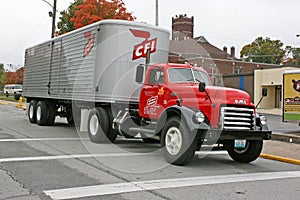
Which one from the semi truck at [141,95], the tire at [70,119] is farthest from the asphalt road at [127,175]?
the tire at [70,119]

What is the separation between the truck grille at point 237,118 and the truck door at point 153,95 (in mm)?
1734

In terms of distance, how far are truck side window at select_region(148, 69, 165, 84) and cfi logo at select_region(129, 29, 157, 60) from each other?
73.8 inches

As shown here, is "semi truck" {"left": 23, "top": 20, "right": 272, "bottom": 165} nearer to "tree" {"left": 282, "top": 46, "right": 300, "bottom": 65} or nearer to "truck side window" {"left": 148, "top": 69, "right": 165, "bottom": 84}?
"truck side window" {"left": 148, "top": 69, "right": 165, "bottom": 84}

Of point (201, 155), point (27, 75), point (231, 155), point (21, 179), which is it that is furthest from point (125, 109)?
point (27, 75)

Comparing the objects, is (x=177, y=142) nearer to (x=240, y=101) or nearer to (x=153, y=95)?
(x=240, y=101)

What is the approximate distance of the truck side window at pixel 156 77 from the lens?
1000 cm

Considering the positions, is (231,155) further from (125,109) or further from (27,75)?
(27,75)

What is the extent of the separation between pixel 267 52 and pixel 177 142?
288ft

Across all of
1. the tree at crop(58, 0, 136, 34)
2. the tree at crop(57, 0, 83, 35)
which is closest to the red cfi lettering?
the tree at crop(58, 0, 136, 34)

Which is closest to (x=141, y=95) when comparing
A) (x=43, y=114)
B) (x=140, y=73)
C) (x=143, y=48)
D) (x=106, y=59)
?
(x=140, y=73)

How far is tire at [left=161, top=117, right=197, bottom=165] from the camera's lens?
A: 8289 mm

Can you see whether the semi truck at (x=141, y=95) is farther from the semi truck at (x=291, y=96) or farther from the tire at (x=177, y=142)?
the semi truck at (x=291, y=96)

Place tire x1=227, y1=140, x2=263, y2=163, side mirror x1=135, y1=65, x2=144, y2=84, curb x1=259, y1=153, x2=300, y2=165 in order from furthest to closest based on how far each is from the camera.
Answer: side mirror x1=135, y1=65, x2=144, y2=84 < curb x1=259, y1=153, x2=300, y2=165 < tire x1=227, y1=140, x2=263, y2=163

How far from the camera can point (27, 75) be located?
19656 millimetres
